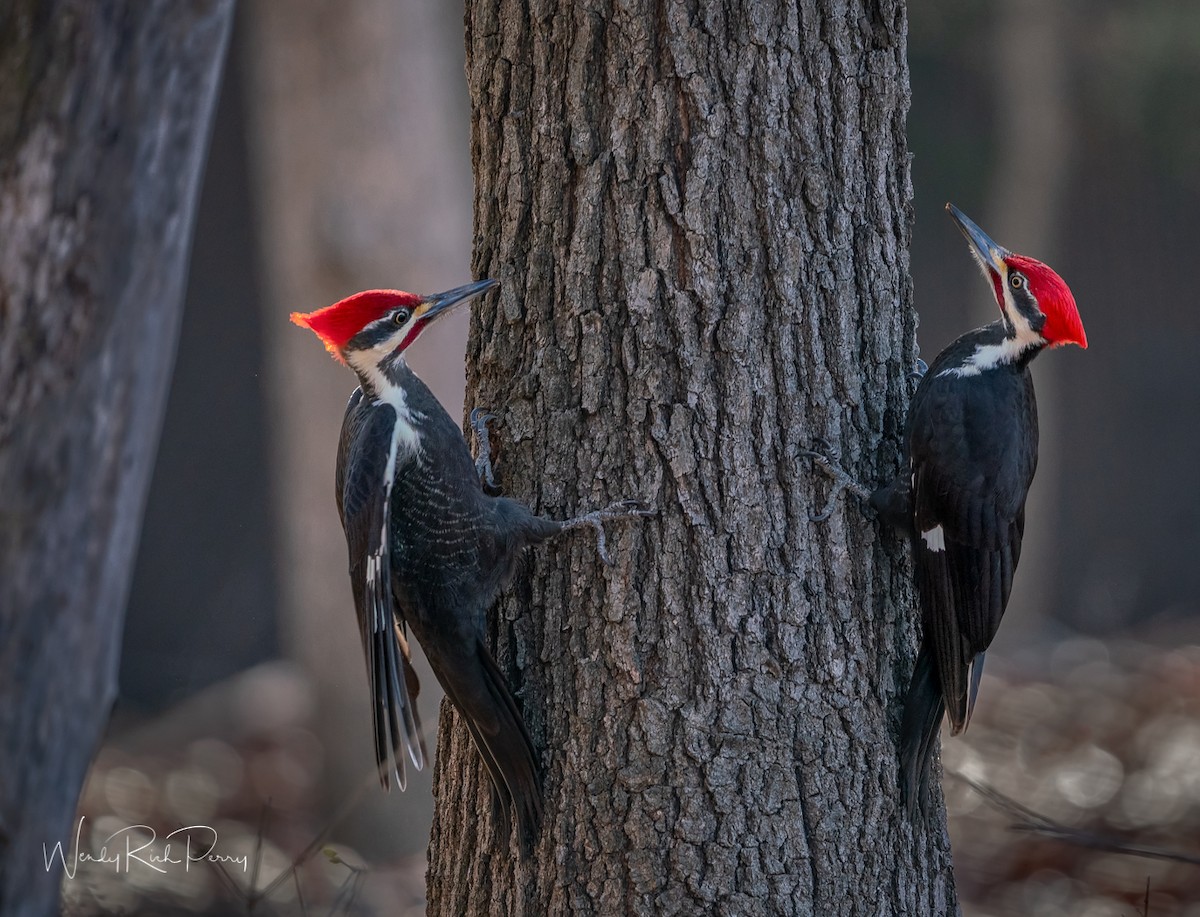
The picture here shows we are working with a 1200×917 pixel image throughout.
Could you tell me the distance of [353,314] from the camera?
2695 millimetres

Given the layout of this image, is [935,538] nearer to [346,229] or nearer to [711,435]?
[711,435]

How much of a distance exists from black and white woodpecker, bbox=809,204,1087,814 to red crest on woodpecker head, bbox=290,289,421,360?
110cm

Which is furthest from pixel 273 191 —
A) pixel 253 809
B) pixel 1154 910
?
pixel 1154 910

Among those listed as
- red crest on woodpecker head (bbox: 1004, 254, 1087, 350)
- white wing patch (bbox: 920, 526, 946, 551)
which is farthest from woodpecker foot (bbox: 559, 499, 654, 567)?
red crest on woodpecker head (bbox: 1004, 254, 1087, 350)

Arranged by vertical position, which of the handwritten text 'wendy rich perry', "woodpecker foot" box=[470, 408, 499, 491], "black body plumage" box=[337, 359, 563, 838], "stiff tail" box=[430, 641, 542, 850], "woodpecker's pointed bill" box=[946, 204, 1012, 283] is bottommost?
the handwritten text 'wendy rich perry'

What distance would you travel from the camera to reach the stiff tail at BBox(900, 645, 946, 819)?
235 cm

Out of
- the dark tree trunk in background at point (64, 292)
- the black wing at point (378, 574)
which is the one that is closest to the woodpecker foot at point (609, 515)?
the black wing at point (378, 574)

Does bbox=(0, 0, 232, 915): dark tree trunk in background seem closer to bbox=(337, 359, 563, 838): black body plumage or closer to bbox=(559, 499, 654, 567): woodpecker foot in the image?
bbox=(337, 359, 563, 838): black body plumage

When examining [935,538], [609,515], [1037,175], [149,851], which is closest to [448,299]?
[609,515]

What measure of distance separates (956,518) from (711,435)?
2.00 feet

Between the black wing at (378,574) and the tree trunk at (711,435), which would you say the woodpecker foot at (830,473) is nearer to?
the tree trunk at (711,435)

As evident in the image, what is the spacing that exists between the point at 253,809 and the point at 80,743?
438 cm

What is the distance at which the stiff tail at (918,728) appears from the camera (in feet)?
7.70

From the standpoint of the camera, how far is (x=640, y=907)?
7.36 feet
